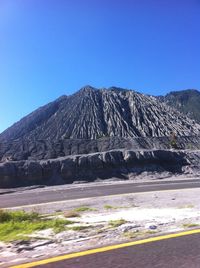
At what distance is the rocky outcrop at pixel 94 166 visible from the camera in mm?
36188

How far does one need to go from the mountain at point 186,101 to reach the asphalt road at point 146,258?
471 feet

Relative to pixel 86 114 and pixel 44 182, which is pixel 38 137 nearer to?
pixel 86 114

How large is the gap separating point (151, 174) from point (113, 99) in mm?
79594

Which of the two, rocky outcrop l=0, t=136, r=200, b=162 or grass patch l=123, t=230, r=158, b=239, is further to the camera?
rocky outcrop l=0, t=136, r=200, b=162

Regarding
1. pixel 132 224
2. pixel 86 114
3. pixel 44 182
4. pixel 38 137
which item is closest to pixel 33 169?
pixel 44 182

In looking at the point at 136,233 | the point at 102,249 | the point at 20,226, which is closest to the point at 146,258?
the point at 102,249

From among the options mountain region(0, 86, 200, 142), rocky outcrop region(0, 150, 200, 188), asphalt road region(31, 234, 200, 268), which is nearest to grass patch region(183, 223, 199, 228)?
asphalt road region(31, 234, 200, 268)

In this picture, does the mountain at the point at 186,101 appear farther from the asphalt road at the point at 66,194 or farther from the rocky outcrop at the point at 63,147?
the asphalt road at the point at 66,194

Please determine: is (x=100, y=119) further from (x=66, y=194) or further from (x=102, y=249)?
(x=102, y=249)

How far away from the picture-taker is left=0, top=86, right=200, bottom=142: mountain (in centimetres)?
9919

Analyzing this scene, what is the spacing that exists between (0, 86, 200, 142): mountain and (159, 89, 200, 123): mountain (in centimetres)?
3891

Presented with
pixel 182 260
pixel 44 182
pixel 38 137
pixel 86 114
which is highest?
pixel 86 114

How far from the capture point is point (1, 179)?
114ft

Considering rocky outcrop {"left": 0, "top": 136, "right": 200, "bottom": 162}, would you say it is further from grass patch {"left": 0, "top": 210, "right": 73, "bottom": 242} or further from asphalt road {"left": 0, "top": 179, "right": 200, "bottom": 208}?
grass patch {"left": 0, "top": 210, "right": 73, "bottom": 242}
